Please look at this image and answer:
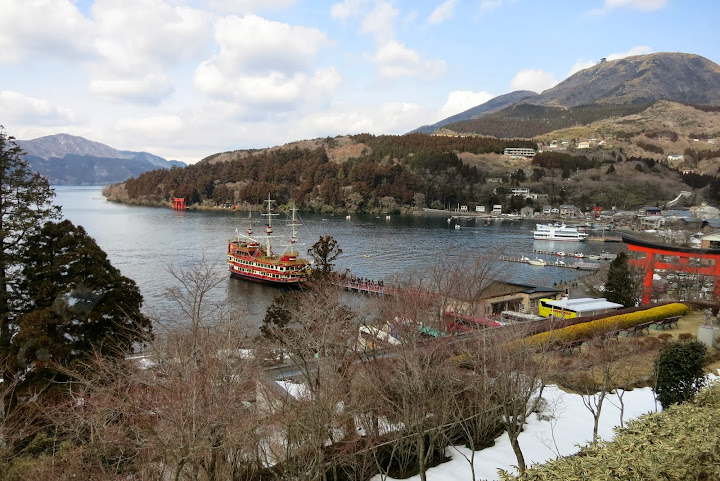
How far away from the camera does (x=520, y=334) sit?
29.6 feet

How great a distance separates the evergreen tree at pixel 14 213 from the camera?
10.2 meters

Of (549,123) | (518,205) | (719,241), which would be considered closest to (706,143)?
(549,123)

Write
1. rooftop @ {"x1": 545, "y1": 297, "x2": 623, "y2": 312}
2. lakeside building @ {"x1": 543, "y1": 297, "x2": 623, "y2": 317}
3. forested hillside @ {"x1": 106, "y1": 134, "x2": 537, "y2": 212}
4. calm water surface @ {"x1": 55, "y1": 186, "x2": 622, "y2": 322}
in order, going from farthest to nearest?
1. forested hillside @ {"x1": 106, "y1": 134, "x2": 537, "y2": 212}
2. calm water surface @ {"x1": 55, "y1": 186, "x2": 622, "y2": 322}
3. rooftop @ {"x1": 545, "y1": 297, "x2": 623, "y2": 312}
4. lakeside building @ {"x1": 543, "y1": 297, "x2": 623, "y2": 317}

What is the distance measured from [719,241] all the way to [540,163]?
80.0 meters

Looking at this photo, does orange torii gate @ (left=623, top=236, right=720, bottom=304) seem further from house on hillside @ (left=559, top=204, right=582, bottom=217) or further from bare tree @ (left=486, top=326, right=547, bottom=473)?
house on hillside @ (left=559, top=204, right=582, bottom=217)

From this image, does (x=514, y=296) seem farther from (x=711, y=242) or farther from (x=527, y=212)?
(x=527, y=212)

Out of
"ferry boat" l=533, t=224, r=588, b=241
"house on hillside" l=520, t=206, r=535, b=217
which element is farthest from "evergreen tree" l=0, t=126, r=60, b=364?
"house on hillside" l=520, t=206, r=535, b=217

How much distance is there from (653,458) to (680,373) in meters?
5.07

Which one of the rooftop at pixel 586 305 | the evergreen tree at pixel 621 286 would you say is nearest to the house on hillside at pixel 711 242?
the evergreen tree at pixel 621 286

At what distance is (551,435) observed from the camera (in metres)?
8.60

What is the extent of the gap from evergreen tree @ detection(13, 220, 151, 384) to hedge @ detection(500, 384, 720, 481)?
7.51m

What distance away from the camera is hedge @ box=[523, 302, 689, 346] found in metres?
11.4

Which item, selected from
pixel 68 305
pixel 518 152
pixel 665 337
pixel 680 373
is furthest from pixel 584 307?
pixel 518 152

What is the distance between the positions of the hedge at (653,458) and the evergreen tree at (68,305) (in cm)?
751
